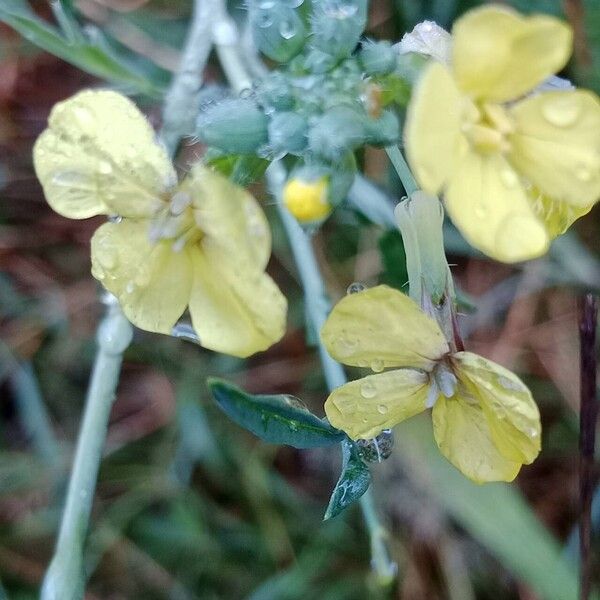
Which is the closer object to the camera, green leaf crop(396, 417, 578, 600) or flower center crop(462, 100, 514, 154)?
flower center crop(462, 100, 514, 154)

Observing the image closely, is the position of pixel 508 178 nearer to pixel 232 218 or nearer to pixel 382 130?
pixel 382 130

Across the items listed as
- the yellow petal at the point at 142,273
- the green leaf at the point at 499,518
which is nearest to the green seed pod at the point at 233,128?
the yellow petal at the point at 142,273

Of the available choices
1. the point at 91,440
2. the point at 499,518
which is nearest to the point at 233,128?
the point at 91,440

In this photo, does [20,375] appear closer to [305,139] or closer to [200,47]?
[200,47]

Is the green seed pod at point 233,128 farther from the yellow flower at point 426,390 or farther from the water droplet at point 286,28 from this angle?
the yellow flower at point 426,390

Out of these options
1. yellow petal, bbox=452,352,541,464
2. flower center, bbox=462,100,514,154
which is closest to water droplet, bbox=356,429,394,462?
yellow petal, bbox=452,352,541,464

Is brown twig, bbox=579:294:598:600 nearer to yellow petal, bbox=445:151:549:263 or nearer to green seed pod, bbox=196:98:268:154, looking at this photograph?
yellow petal, bbox=445:151:549:263
